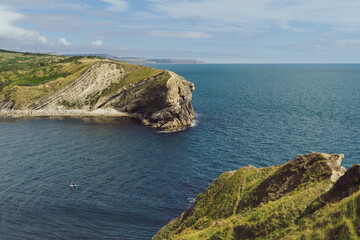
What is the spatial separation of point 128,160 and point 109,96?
188 feet

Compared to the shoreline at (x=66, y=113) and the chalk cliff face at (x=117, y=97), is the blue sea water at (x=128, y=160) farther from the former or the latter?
the chalk cliff face at (x=117, y=97)

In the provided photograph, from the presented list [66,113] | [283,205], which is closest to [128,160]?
[283,205]

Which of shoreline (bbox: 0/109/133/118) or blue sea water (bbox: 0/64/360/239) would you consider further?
shoreline (bbox: 0/109/133/118)

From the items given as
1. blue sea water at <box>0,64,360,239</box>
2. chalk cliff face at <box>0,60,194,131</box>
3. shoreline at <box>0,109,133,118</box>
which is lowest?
blue sea water at <box>0,64,360,239</box>

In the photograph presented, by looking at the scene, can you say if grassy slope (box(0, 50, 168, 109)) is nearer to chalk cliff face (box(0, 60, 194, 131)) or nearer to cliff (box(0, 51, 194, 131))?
cliff (box(0, 51, 194, 131))

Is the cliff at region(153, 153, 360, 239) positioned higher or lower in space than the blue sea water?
higher

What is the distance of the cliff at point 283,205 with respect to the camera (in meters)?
19.0

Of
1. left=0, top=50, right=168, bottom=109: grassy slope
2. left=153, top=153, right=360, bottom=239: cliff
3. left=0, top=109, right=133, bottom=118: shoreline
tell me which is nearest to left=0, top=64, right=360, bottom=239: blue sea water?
left=0, top=109, right=133, bottom=118: shoreline

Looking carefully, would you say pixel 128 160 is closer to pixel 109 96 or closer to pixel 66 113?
pixel 109 96

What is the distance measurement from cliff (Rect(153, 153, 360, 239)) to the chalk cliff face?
2307 inches

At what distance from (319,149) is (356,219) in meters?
55.6

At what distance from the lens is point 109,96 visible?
379 feet

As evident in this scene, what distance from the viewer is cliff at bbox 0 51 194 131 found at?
98875mm

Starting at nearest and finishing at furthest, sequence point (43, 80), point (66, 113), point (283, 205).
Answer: point (283, 205), point (66, 113), point (43, 80)
